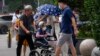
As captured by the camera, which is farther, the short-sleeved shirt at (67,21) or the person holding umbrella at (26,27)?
the person holding umbrella at (26,27)

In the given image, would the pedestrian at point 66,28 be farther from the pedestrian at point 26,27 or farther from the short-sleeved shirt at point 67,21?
the pedestrian at point 26,27

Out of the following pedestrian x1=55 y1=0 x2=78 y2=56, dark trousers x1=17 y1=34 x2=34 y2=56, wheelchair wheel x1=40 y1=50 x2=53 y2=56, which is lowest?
wheelchair wheel x1=40 y1=50 x2=53 y2=56

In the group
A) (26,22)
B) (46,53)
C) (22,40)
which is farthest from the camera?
(46,53)

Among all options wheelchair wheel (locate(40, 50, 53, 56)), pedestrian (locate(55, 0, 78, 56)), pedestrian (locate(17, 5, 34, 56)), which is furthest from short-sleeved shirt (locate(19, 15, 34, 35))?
pedestrian (locate(55, 0, 78, 56))

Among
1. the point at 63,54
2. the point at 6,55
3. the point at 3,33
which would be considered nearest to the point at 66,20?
the point at 63,54

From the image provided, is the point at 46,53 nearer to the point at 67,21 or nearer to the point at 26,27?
the point at 26,27

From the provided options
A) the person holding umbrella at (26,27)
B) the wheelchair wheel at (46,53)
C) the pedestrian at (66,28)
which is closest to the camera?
the pedestrian at (66,28)

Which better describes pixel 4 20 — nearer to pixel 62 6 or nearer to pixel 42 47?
pixel 42 47

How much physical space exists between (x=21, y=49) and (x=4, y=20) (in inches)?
946

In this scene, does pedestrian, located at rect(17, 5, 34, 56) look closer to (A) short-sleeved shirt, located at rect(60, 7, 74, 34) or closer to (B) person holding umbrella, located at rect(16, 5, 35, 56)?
(B) person holding umbrella, located at rect(16, 5, 35, 56)

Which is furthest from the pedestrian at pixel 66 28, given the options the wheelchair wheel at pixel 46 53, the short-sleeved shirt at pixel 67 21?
the wheelchair wheel at pixel 46 53

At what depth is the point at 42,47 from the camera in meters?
14.8

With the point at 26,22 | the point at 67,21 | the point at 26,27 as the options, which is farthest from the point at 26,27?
the point at 67,21

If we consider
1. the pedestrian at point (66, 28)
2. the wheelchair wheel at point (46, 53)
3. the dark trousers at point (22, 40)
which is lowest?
the wheelchair wheel at point (46, 53)
